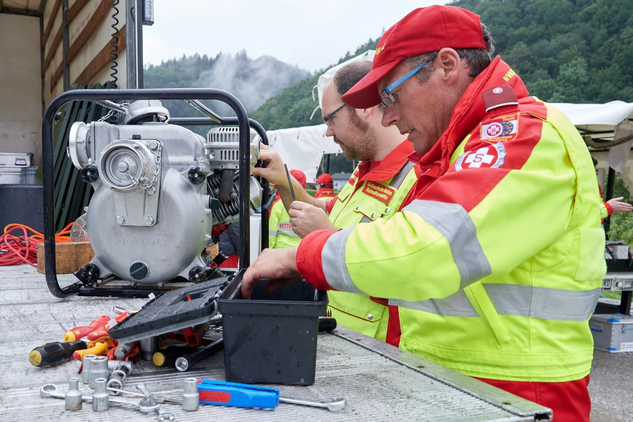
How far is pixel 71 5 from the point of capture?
6094 mm

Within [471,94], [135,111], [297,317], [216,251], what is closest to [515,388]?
[297,317]

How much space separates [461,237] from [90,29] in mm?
5254

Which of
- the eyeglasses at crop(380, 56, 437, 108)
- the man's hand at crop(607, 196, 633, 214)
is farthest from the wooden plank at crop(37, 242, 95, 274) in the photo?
the man's hand at crop(607, 196, 633, 214)

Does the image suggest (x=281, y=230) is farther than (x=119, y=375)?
Yes

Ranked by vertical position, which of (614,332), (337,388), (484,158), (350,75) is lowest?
(614,332)

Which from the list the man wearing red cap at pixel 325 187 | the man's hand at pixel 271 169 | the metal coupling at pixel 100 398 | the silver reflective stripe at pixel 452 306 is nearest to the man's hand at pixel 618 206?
the man wearing red cap at pixel 325 187

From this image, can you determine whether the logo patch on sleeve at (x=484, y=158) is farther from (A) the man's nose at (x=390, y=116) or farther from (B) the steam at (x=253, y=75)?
(B) the steam at (x=253, y=75)

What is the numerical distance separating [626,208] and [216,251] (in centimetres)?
561

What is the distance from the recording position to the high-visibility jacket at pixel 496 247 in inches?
40.9

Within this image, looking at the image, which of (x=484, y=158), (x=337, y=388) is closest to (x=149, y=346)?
(x=337, y=388)

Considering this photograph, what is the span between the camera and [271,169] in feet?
7.82

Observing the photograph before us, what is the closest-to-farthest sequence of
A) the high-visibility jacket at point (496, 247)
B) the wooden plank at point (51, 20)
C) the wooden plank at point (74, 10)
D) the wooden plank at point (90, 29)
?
the high-visibility jacket at point (496, 247) → the wooden plank at point (90, 29) → the wooden plank at point (74, 10) → the wooden plank at point (51, 20)

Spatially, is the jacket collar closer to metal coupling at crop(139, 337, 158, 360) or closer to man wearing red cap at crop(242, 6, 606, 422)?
man wearing red cap at crop(242, 6, 606, 422)

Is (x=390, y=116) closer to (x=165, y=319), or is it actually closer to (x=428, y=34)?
(x=428, y=34)
